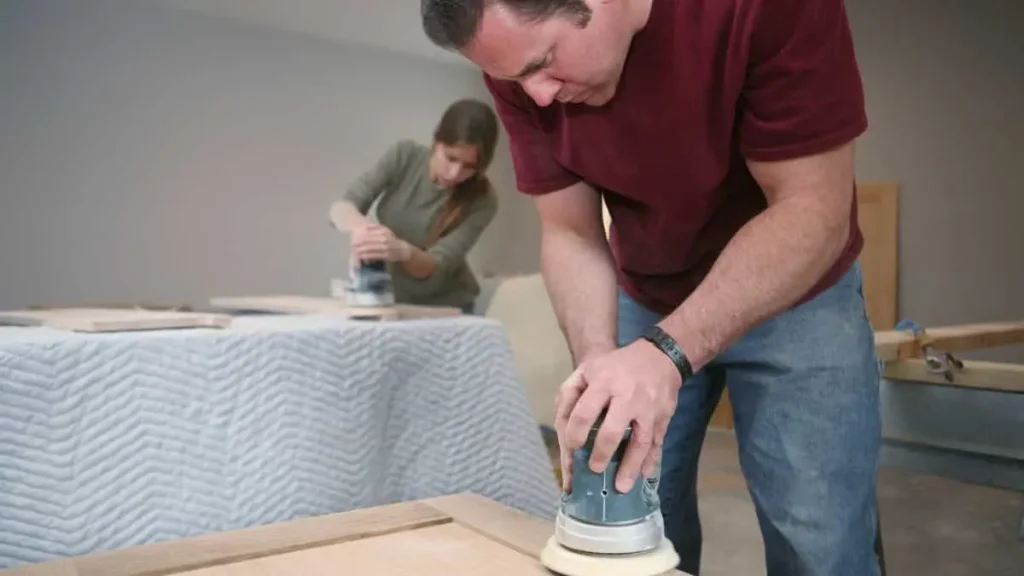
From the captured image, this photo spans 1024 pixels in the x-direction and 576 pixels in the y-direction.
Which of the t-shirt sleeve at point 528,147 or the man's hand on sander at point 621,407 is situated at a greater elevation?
the t-shirt sleeve at point 528,147

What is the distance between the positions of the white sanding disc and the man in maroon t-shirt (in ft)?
0.21

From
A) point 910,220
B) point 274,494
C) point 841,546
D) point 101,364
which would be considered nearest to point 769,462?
point 841,546

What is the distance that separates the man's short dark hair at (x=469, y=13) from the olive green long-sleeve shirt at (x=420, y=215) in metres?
1.42

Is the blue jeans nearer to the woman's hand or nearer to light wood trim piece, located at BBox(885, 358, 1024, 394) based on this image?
the woman's hand

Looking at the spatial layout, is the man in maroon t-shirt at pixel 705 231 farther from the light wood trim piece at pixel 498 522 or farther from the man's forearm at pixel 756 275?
the light wood trim piece at pixel 498 522

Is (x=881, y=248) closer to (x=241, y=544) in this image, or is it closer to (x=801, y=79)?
(x=801, y=79)

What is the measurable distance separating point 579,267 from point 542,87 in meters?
0.27

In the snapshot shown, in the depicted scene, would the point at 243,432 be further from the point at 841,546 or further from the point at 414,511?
the point at 841,546

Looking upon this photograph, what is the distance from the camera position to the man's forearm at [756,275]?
787mm

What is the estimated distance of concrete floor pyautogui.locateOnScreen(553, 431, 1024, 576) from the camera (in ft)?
6.29

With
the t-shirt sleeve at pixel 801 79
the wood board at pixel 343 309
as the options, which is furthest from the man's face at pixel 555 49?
the wood board at pixel 343 309

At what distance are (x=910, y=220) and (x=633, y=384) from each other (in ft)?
10.1

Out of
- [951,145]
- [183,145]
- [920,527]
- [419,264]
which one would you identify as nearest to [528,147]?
[419,264]

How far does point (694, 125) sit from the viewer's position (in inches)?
34.1
